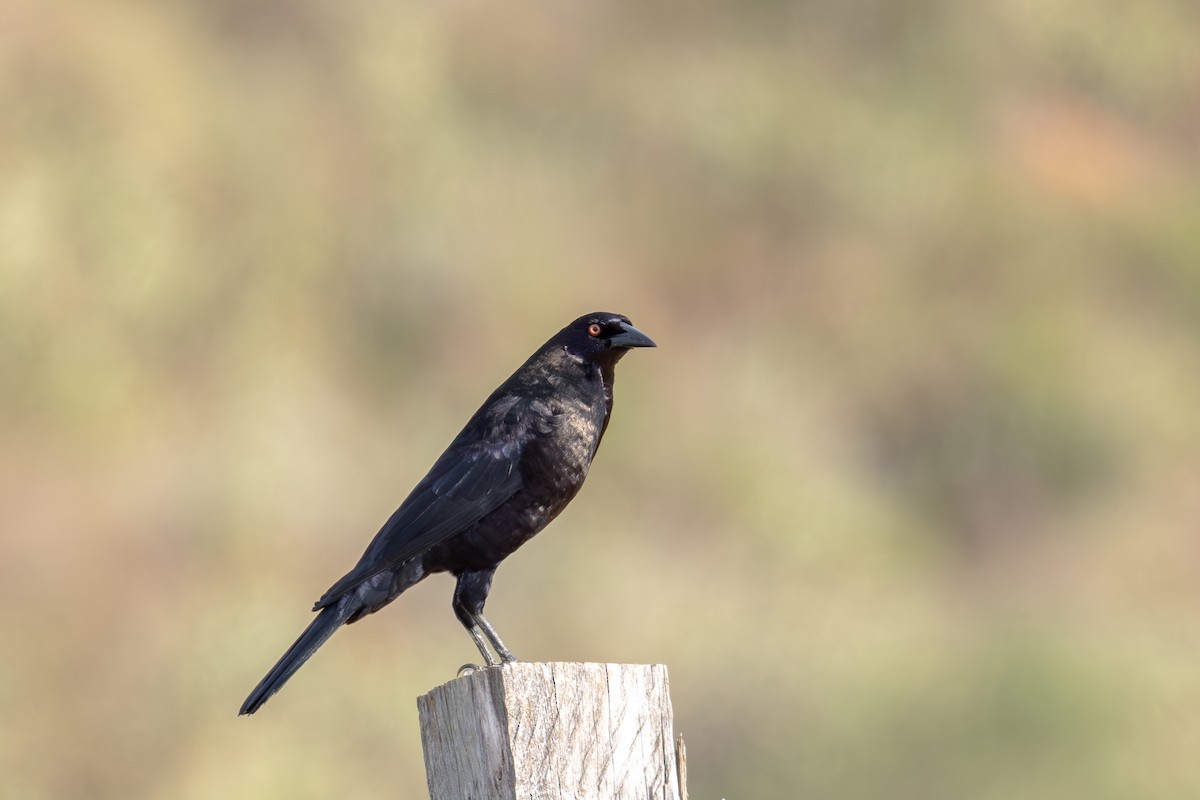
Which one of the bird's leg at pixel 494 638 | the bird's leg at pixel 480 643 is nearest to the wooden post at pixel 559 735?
the bird's leg at pixel 494 638

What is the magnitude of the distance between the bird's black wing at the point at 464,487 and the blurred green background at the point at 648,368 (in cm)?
538

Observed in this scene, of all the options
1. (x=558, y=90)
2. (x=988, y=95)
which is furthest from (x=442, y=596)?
(x=988, y=95)

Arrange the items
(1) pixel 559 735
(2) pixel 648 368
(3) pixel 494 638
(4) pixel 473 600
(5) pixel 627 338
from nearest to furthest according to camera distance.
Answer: (1) pixel 559 735 → (3) pixel 494 638 → (4) pixel 473 600 → (5) pixel 627 338 → (2) pixel 648 368

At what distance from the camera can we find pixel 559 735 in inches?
112

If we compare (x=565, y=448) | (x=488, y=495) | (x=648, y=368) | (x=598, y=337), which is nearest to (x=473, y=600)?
(x=488, y=495)

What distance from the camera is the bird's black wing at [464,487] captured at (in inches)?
177

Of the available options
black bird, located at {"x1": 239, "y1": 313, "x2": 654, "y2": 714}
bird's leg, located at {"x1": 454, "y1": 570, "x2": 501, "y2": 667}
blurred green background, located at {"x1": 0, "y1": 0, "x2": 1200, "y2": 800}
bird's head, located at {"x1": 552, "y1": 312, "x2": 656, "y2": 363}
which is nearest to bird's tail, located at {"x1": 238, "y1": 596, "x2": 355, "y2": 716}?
black bird, located at {"x1": 239, "y1": 313, "x2": 654, "y2": 714}

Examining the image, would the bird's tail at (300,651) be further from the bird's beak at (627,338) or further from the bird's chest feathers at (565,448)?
the bird's beak at (627,338)

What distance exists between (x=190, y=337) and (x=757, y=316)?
6.01 meters

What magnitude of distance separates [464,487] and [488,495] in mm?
84

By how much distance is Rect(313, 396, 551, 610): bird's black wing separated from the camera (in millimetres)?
4508

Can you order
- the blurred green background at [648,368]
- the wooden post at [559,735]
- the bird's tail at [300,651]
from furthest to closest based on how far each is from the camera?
1. the blurred green background at [648,368]
2. the bird's tail at [300,651]
3. the wooden post at [559,735]

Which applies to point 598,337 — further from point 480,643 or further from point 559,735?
point 559,735

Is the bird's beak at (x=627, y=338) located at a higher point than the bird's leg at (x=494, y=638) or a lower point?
higher
